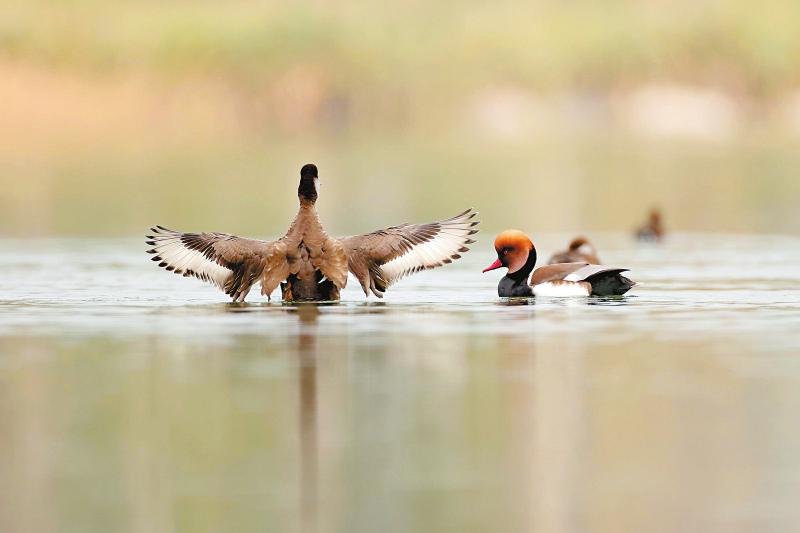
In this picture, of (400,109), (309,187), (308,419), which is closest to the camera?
(308,419)

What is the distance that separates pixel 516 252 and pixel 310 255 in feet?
6.83

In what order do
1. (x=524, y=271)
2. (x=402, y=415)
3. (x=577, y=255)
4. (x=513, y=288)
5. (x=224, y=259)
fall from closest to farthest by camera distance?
(x=402, y=415)
(x=224, y=259)
(x=513, y=288)
(x=524, y=271)
(x=577, y=255)

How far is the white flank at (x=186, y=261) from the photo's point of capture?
16078mm

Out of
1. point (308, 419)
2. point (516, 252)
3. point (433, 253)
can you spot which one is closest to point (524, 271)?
point (516, 252)

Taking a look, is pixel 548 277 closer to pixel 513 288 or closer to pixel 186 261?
pixel 513 288

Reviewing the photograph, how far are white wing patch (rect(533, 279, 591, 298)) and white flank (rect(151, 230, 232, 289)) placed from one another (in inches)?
104

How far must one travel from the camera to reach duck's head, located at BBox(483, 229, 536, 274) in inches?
658

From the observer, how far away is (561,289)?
1616 centimetres

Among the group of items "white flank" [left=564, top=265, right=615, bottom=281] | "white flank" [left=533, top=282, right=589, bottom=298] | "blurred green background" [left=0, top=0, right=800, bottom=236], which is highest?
"blurred green background" [left=0, top=0, right=800, bottom=236]

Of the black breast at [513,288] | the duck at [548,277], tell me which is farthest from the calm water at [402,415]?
the black breast at [513,288]

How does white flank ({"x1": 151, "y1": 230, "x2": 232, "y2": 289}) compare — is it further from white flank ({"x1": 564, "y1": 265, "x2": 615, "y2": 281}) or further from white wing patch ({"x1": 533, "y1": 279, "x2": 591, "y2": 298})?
white flank ({"x1": 564, "y1": 265, "x2": 615, "y2": 281})

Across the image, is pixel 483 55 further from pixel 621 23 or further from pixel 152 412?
pixel 152 412

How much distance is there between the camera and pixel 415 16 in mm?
161625

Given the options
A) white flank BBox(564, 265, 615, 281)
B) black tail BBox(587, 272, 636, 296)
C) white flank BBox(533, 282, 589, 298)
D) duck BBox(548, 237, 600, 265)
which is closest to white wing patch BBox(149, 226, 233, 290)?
white flank BBox(533, 282, 589, 298)
